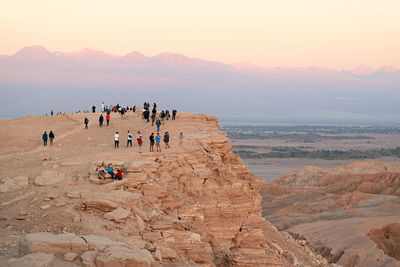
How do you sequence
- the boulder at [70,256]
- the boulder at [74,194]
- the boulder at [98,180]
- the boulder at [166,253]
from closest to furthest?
1. the boulder at [70,256]
2. the boulder at [166,253]
3. the boulder at [74,194]
4. the boulder at [98,180]

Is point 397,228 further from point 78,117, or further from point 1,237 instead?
point 1,237

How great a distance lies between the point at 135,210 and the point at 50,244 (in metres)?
3.88

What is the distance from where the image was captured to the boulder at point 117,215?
43.1 ft

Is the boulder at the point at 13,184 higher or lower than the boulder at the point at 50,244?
higher

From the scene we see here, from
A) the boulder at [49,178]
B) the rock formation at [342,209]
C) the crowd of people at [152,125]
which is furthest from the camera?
the rock formation at [342,209]

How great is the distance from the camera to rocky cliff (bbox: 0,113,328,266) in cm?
1055

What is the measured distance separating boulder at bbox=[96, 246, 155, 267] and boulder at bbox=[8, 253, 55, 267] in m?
1.02

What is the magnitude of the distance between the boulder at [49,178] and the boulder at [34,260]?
6.47 m

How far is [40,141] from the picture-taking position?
28.2 m

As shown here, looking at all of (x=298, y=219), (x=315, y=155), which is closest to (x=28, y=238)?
(x=298, y=219)

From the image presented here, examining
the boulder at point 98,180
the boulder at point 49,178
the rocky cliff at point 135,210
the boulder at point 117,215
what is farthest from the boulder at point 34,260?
the boulder at point 49,178

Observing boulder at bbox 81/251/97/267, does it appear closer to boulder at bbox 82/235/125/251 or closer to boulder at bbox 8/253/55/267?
boulder at bbox 82/235/125/251

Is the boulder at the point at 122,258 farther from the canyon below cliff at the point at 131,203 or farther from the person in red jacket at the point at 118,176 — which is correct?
the person in red jacket at the point at 118,176

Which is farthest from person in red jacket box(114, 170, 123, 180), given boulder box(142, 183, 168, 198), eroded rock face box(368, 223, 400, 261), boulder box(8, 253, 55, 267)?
eroded rock face box(368, 223, 400, 261)
